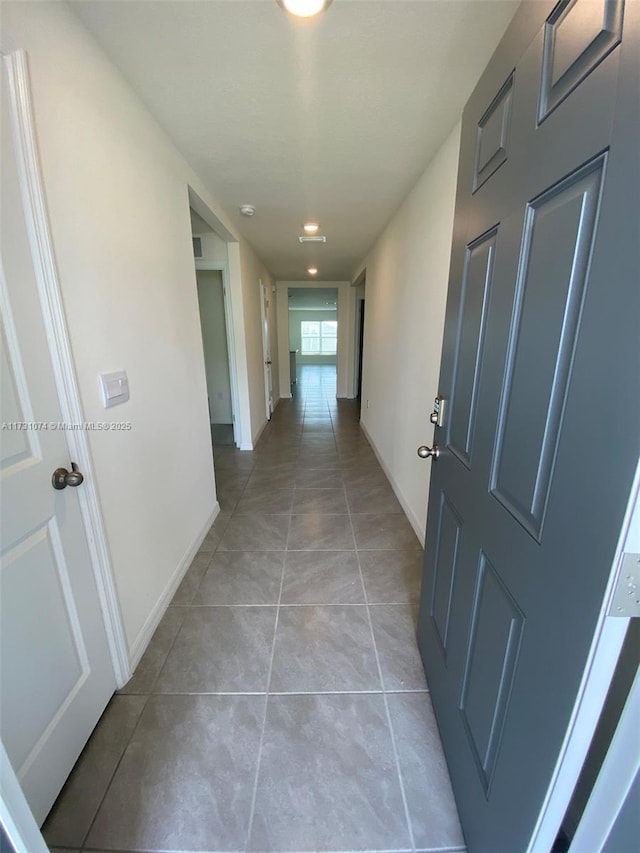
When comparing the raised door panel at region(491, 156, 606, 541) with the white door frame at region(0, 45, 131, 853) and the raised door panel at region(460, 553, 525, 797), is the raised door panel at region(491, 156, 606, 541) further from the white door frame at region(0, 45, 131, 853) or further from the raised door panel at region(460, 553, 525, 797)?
the white door frame at region(0, 45, 131, 853)

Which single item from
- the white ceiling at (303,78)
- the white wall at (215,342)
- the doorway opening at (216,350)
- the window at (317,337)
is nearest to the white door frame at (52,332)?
the white ceiling at (303,78)

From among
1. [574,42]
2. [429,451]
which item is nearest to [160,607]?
[429,451]

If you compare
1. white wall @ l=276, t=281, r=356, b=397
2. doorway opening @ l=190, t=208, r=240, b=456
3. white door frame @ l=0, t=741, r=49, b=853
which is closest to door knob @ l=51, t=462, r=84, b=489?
white door frame @ l=0, t=741, r=49, b=853

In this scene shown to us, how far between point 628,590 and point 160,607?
1852 millimetres

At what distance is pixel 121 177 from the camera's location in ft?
4.58

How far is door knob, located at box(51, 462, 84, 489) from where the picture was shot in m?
1.04

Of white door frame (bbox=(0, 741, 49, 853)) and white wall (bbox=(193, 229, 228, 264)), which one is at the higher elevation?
white wall (bbox=(193, 229, 228, 264))

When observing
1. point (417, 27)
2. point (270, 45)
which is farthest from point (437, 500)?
point (270, 45)

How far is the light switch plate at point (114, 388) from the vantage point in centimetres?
126

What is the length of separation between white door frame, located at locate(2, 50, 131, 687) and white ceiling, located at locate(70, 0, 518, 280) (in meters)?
0.49

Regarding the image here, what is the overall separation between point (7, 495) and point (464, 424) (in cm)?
126

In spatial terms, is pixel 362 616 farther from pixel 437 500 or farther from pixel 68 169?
pixel 68 169

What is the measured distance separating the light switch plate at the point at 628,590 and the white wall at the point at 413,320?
1.64 m

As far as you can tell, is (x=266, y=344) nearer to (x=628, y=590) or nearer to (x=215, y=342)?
(x=215, y=342)
